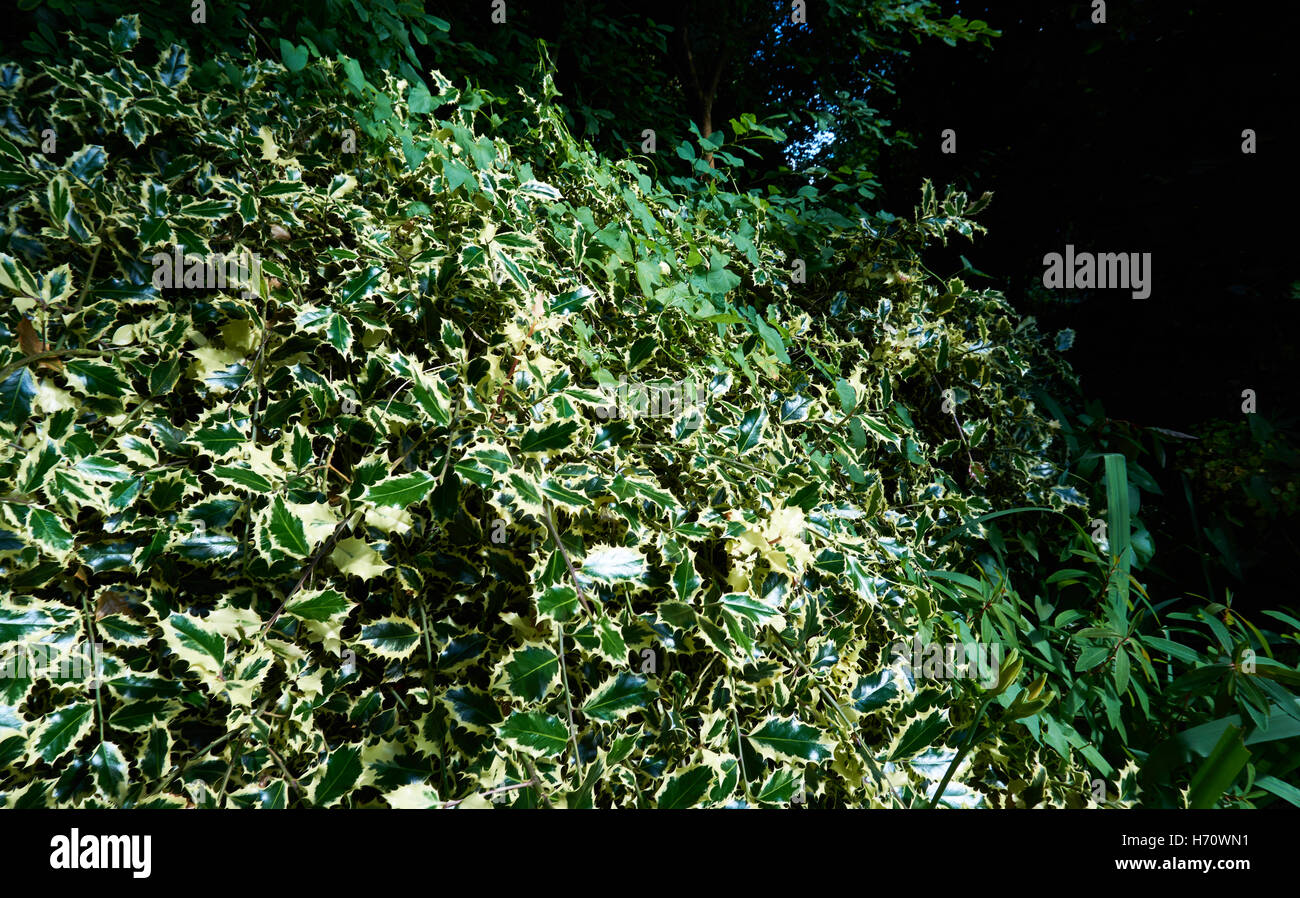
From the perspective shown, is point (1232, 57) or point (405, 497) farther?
point (1232, 57)

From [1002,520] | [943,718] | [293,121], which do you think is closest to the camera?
[943,718]

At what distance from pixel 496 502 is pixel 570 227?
104cm

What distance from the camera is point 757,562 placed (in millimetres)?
1112

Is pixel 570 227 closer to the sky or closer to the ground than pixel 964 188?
closer to the ground


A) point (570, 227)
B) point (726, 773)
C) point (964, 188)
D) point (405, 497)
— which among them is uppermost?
point (964, 188)

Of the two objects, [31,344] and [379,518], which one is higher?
[31,344]

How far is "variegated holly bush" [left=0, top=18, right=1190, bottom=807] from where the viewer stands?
2.75ft

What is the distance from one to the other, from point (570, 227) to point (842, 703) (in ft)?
4.14

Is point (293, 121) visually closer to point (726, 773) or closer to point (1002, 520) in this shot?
point (726, 773)

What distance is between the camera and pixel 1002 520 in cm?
242

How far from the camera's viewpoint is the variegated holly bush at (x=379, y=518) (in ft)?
2.75

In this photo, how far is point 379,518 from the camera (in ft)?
2.97

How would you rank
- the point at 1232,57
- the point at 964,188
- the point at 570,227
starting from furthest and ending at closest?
the point at 964,188
the point at 1232,57
the point at 570,227

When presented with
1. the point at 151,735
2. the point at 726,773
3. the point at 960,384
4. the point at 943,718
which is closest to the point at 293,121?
the point at 151,735
